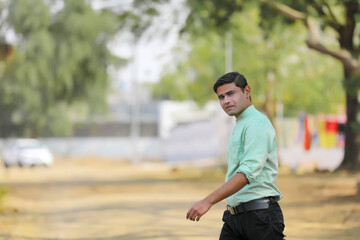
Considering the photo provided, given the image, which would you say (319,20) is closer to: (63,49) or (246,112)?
(63,49)

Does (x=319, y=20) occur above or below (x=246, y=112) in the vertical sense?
above

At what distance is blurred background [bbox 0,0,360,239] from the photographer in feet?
79.5

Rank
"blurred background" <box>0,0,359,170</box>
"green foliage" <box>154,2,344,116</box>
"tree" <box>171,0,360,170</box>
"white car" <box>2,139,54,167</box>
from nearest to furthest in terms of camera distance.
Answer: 1. "tree" <box>171,0,360,170</box>
2. "blurred background" <box>0,0,359,170</box>
3. "green foliage" <box>154,2,344,116</box>
4. "white car" <box>2,139,54,167</box>

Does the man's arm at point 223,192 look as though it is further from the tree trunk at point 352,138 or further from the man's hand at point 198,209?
the tree trunk at point 352,138

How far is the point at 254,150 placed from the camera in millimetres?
4441

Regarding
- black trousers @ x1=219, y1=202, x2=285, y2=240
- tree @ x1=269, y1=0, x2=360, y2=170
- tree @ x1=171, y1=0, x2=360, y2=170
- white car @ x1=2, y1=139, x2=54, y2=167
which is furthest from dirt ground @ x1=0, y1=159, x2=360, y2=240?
white car @ x1=2, y1=139, x2=54, y2=167

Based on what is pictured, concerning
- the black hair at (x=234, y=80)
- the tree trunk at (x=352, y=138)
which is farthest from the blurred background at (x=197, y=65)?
the black hair at (x=234, y=80)

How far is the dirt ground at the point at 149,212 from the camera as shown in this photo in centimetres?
1154

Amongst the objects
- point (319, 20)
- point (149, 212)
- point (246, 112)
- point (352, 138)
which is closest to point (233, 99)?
point (246, 112)

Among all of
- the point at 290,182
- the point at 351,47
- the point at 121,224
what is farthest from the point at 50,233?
the point at 351,47

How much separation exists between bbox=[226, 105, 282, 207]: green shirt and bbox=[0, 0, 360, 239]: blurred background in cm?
1322

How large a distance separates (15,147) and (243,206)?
39.7m

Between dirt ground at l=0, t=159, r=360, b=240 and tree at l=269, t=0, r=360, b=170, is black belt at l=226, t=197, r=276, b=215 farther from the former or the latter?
tree at l=269, t=0, r=360, b=170

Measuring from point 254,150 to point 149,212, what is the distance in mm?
10711
